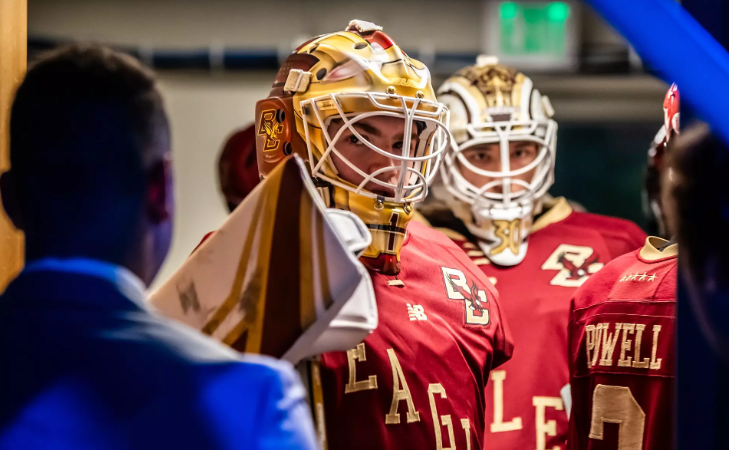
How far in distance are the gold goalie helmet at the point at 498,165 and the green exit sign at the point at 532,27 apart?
289 cm

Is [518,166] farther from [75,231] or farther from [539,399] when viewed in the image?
[75,231]

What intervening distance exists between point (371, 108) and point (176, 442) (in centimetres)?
108

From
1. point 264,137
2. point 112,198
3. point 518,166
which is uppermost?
point 112,198

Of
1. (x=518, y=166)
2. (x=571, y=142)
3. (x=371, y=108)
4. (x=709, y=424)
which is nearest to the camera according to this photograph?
(x=709, y=424)

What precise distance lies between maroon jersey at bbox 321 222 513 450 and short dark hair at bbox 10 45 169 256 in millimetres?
768

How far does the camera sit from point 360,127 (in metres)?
1.92

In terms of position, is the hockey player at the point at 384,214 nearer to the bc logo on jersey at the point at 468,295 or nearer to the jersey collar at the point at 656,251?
the bc logo on jersey at the point at 468,295

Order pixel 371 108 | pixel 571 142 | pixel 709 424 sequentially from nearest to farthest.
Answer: pixel 709 424
pixel 371 108
pixel 571 142

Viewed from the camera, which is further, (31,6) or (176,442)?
(31,6)

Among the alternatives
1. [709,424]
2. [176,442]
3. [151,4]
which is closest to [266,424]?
[176,442]

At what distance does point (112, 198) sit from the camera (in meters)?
1.03

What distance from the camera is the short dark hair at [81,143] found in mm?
1020

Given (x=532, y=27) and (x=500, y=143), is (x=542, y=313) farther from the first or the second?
(x=532, y=27)

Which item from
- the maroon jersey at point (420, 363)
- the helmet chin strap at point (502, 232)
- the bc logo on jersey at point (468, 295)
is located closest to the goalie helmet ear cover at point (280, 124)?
the maroon jersey at point (420, 363)
